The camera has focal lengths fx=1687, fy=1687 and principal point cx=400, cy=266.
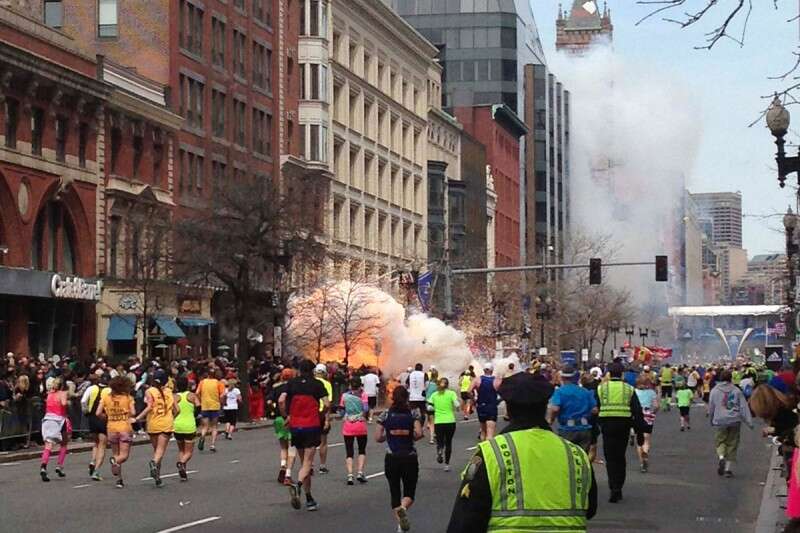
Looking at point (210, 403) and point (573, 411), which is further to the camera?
Answer: point (210, 403)

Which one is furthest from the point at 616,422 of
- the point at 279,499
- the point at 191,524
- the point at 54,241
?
the point at 54,241

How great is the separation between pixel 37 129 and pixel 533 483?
44391 millimetres

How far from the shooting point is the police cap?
24.1ft

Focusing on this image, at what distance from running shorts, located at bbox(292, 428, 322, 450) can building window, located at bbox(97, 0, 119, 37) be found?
43.6 metres

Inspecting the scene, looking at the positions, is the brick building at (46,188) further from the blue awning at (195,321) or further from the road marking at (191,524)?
the road marking at (191,524)

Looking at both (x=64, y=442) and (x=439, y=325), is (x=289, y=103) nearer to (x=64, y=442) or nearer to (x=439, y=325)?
(x=439, y=325)

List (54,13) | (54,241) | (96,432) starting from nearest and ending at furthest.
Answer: (96,432) → (54,241) → (54,13)

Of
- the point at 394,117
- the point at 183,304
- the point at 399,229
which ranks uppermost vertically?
the point at 394,117

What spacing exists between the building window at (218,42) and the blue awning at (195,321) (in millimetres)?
10785

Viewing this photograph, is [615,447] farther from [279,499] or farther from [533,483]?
[533,483]

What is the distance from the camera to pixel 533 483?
23.5 ft

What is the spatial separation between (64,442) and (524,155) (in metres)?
117

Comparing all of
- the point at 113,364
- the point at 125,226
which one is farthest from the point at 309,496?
the point at 125,226

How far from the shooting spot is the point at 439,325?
65688 mm
